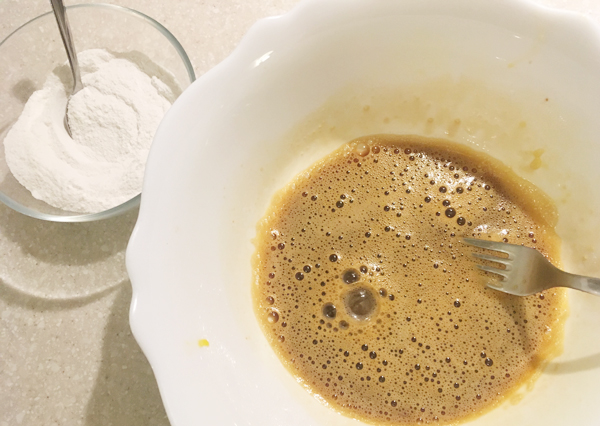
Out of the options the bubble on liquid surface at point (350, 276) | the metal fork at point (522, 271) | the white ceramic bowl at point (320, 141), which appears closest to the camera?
the white ceramic bowl at point (320, 141)

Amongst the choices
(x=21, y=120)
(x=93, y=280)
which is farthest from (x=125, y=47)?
(x=93, y=280)

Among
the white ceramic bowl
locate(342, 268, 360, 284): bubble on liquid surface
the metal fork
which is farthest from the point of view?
locate(342, 268, 360, 284): bubble on liquid surface

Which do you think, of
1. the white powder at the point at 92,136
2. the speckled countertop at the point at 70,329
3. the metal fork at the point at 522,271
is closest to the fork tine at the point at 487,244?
the metal fork at the point at 522,271

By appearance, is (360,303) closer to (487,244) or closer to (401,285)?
(401,285)

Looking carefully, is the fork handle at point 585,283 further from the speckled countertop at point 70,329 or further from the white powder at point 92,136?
the white powder at point 92,136

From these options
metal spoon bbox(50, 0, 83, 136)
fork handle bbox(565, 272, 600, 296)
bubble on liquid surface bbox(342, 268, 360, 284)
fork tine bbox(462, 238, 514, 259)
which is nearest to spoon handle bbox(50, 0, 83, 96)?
metal spoon bbox(50, 0, 83, 136)

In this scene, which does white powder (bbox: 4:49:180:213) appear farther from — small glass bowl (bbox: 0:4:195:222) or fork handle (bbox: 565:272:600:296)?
fork handle (bbox: 565:272:600:296)
